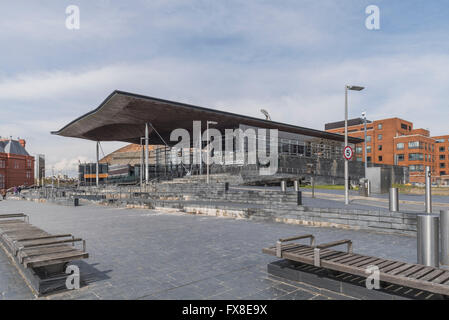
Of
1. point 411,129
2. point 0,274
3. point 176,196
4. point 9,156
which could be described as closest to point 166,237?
point 0,274

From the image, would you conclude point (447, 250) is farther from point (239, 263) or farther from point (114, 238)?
point (114, 238)

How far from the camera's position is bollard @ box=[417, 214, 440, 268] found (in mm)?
5000

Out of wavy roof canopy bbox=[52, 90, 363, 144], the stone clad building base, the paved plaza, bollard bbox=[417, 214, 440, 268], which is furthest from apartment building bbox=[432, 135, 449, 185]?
the stone clad building base

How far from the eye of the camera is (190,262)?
6.11 meters

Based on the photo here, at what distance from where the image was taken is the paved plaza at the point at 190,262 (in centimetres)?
445

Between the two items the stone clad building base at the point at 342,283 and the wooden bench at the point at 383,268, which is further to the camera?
the stone clad building base at the point at 342,283

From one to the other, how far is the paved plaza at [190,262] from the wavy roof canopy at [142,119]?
18990 millimetres

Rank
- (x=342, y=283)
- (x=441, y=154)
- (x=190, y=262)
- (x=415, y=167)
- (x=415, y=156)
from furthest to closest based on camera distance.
→ (x=441, y=154)
(x=415, y=156)
(x=415, y=167)
(x=190, y=262)
(x=342, y=283)

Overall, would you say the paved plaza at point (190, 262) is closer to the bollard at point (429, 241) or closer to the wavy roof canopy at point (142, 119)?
the bollard at point (429, 241)

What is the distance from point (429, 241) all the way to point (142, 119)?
32.5m

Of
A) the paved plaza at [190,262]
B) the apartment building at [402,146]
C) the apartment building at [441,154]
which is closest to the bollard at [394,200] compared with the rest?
the paved plaza at [190,262]

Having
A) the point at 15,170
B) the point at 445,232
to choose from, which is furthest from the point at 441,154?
the point at 15,170

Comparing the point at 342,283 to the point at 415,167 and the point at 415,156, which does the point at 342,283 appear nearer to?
the point at 415,167

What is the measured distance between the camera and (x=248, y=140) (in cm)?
3678
